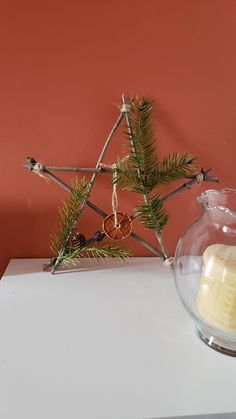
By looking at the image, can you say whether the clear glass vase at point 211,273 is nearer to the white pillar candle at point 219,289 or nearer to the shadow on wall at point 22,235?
the white pillar candle at point 219,289

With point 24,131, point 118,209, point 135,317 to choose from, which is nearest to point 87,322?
point 135,317

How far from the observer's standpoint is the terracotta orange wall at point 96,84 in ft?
2.14

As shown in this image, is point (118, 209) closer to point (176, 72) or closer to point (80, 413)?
point (176, 72)

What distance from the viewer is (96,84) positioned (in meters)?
0.68

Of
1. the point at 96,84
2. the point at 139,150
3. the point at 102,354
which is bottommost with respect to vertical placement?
the point at 102,354

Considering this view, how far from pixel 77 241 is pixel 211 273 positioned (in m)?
0.28

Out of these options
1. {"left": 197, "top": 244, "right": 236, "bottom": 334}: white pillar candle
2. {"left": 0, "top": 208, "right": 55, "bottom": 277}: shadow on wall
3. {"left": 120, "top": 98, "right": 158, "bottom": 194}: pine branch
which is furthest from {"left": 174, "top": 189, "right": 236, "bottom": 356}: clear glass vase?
{"left": 0, "top": 208, "right": 55, "bottom": 277}: shadow on wall

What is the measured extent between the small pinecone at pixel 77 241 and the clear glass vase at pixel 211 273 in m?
0.20

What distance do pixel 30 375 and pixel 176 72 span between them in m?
0.56

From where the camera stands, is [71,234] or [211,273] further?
[71,234]

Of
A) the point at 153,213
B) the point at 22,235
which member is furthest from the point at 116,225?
the point at 22,235

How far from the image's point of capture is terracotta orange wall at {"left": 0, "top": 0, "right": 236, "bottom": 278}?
0.65 metres

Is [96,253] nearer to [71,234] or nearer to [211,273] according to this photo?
[71,234]

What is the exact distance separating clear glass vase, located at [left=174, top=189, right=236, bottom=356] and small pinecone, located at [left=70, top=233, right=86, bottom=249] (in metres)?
0.20
